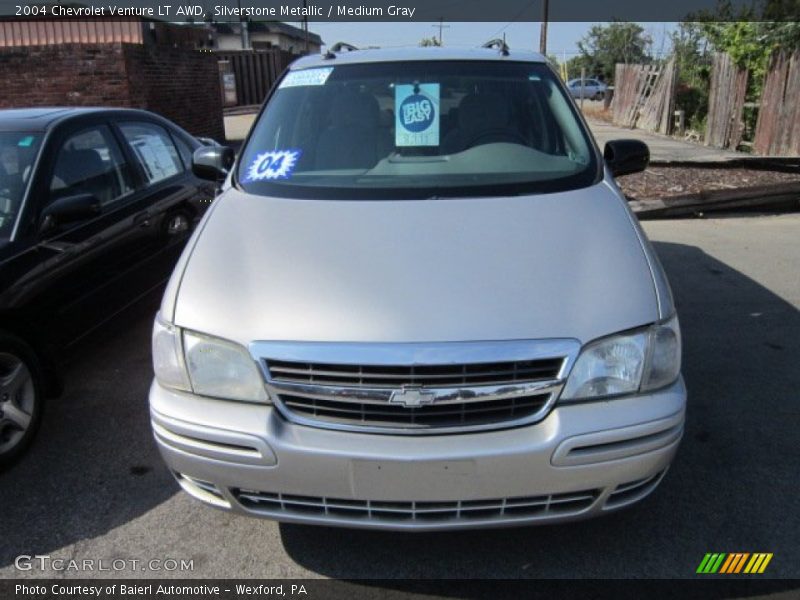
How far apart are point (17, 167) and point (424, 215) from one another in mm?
2454

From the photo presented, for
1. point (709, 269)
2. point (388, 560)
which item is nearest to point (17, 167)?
point (388, 560)

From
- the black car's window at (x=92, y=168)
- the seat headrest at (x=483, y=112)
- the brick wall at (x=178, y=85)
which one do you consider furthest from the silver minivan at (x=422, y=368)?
the brick wall at (x=178, y=85)

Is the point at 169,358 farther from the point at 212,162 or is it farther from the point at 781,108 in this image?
the point at 781,108

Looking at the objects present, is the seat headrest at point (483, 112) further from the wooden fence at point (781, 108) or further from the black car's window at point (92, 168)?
the wooden fence at point (781, 108)

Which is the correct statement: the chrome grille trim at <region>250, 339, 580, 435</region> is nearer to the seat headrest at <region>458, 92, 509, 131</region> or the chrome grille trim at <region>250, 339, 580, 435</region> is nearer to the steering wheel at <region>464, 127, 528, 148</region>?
the steering wheel at <region>464, 127, 528, 148</region>

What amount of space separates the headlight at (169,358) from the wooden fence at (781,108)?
12.3m

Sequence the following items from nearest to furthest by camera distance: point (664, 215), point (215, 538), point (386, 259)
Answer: point (386, 259), point (215, 538), point (664, 215)

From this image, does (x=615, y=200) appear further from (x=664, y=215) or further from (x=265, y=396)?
(x=664, y=215)

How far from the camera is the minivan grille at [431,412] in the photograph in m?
2.10

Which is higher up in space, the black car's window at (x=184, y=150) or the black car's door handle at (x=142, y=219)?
the black car's window at (x=184, y=150)

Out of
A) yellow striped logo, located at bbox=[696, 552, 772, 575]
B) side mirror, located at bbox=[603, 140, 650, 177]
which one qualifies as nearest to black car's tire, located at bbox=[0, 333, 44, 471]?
yellow striped logo, located at bbox=[696, 552, 772, 575]

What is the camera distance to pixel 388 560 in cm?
253

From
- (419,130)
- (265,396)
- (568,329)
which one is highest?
(419,130)

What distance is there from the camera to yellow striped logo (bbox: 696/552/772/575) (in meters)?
2.45
